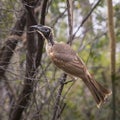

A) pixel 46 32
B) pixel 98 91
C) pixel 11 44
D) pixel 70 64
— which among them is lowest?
pixel 98 91

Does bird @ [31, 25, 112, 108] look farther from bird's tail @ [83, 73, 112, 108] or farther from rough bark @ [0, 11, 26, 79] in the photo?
rough bark @ [0, 11, 26, 79]

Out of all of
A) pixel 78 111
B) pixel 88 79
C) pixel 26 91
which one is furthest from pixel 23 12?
pixel 78 111

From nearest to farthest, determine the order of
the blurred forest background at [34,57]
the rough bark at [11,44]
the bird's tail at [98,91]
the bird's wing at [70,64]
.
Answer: the bird's tail at [98,91]
the bird's wing at [70,64]
the blurred forest background at [34,57]
the rough bark at [11,44]

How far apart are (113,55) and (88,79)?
27 cm

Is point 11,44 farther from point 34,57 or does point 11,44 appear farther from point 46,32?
point 46,32

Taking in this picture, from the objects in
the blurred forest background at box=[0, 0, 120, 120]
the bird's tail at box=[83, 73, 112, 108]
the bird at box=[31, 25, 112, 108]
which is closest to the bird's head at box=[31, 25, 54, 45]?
the bird at box=[31, 25, 112, 108]

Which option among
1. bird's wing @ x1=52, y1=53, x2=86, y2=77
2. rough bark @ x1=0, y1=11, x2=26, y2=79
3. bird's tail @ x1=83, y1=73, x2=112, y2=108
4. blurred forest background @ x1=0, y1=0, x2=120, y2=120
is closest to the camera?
bird's tail @ x1=83, y1=73, x2=112, y2=108

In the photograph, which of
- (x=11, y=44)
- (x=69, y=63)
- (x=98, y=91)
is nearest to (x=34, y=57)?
Answer: (x=11, y=44)

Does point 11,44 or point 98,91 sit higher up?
point 11,44

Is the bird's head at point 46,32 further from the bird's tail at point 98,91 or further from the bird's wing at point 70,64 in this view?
the bird's tail at point 98,91

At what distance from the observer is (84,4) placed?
5.75 metres

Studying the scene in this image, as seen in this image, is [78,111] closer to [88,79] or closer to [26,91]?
[26,91]

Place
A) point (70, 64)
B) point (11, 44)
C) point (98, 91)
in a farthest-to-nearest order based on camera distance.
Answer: point (11, 44)
point (70, 64)
point (98, 91)

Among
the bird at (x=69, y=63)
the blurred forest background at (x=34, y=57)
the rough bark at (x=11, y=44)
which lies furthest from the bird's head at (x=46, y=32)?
the rough bark at (x=11, y=44)
